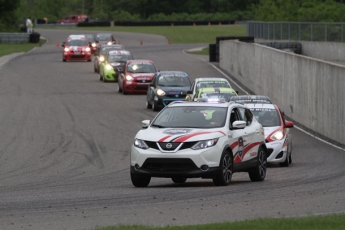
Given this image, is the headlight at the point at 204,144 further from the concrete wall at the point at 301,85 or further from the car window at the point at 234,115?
the concrete wall at the point at 301,85

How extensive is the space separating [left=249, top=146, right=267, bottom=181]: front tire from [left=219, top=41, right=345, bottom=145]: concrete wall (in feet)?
→ 34.6

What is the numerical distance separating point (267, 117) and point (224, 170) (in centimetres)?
720

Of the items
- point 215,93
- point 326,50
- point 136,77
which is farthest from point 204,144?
point 326,50

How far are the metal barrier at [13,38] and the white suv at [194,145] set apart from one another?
62744 mm

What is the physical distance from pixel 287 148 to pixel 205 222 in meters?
10.6

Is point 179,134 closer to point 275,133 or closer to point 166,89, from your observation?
point 275,133

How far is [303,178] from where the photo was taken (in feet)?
59.7

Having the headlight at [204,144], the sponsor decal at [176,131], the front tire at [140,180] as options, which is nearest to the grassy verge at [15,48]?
the front tire at [140,180]

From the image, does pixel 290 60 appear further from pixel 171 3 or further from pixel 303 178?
pixel 171 3

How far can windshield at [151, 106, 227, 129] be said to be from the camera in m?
16.2

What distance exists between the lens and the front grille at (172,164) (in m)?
15.5

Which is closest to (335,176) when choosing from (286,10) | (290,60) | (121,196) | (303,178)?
(303,178)

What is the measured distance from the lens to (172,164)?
15.6 meters

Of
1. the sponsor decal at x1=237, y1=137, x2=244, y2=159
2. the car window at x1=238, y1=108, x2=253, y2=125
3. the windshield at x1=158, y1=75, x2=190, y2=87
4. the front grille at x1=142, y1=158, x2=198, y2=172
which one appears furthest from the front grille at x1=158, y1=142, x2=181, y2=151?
the windshield at x1=158, y1=75, x2=190, y2=87
